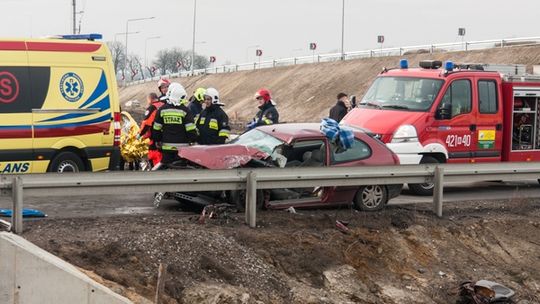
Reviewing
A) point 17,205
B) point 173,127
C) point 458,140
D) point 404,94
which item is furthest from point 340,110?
point 17,205

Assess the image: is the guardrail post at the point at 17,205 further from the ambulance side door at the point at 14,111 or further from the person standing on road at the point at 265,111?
the person standing on road at the point at 265,111

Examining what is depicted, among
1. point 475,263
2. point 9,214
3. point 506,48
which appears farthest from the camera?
point 506,48

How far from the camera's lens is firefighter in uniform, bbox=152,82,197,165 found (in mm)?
11852

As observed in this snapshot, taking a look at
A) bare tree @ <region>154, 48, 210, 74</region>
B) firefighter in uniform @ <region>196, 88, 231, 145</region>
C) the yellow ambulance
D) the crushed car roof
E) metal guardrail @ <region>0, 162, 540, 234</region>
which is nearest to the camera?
metal guardrail @ <region>0, 162, 540, 234</region>

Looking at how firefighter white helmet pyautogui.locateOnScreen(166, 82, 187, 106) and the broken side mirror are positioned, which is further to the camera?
the broken side mirror

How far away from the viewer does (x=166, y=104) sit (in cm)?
1189

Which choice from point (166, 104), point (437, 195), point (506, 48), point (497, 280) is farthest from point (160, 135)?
point (506, 48)

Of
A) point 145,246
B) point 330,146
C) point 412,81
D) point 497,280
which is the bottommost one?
point 497,280

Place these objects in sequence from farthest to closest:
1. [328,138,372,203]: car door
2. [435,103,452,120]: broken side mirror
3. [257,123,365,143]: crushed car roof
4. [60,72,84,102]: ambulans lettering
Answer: [435,103,452,120]: broken side mirror < [60,72,84,102]: ambulans lettering < [257,123,365,143]: crushed car roof < [328,138,372,203]: car door

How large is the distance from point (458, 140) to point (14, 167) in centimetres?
767

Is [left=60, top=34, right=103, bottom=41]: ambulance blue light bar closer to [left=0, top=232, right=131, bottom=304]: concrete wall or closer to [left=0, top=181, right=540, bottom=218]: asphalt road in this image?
[left=0, top=181, right=540, bottom=218]: asphalt road

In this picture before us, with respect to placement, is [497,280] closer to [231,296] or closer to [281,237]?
[281,237]

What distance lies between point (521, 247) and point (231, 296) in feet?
16.4

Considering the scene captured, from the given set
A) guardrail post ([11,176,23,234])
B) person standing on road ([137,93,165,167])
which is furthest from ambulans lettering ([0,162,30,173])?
guardrail post ([11,176,23,234])
